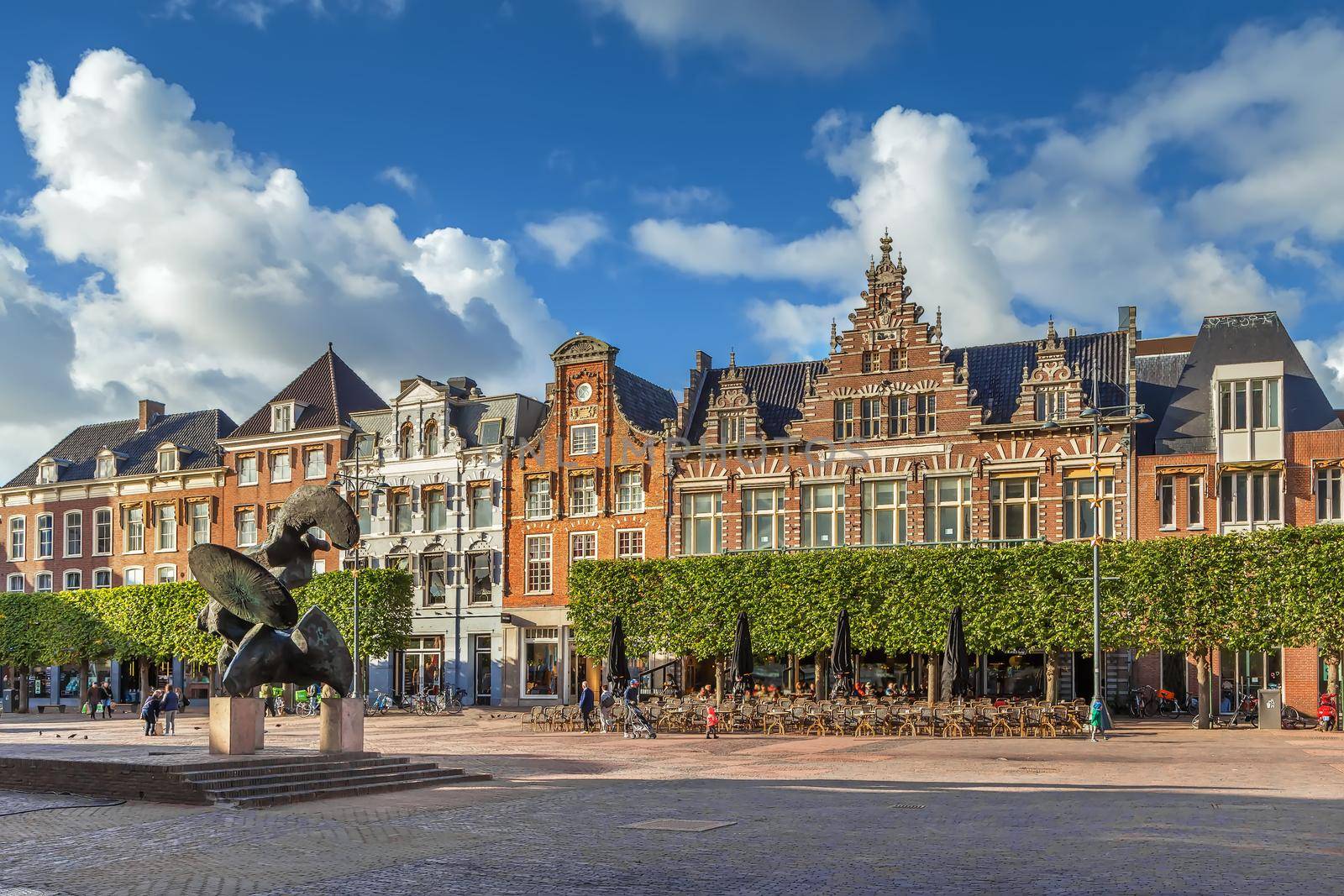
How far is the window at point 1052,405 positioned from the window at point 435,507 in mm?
25747

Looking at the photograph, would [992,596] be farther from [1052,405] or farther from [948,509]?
[1052,405]

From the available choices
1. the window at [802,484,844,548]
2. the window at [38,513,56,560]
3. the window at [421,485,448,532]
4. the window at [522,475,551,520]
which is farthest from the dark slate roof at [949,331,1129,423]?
the window at [38,513,56,560]

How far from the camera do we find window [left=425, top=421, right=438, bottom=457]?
58469mm

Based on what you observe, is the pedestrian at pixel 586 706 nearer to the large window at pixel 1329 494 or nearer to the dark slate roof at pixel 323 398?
the large window at pixel 1329 494

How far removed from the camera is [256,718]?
78.5 feet

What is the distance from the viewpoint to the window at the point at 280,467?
61.8 meters

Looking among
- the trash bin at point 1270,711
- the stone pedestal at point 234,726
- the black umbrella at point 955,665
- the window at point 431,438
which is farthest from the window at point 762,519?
the stone pedestal at point 234,726

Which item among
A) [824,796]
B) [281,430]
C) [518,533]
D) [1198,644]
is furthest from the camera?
[281,430]

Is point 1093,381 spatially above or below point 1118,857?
above

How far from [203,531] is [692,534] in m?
26.3

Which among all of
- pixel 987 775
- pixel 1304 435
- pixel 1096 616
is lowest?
pixel 987 775

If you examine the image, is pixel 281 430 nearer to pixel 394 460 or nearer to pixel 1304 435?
pixel 394 460

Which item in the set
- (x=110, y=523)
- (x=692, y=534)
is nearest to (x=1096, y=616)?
(x=692, y=534)

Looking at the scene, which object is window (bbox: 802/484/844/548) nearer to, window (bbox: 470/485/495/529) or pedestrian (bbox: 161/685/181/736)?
window (bbox: 470/485/495/529)
